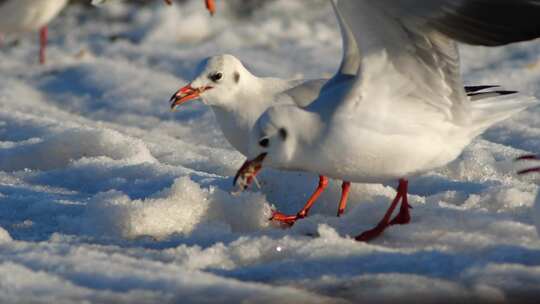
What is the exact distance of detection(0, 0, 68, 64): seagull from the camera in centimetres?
923

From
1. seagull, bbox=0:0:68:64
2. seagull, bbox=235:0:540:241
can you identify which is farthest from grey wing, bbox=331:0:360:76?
seagull, bbox=0:0:68:64

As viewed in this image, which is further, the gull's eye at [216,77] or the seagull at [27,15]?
the seagull at [27,15]

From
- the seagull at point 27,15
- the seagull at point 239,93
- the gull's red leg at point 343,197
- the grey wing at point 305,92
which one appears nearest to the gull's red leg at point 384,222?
the gull's red leg at point 343,197

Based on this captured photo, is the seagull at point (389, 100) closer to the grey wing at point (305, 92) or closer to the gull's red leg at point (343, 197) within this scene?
the gull's red leg at point (343, 197)

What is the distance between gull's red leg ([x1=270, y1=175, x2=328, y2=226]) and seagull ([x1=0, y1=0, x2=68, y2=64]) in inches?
185

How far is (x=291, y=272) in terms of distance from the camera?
400cm

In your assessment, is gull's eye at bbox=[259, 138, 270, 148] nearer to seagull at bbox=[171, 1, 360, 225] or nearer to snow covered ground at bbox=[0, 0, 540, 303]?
snow covered ground at bbox=[0, 0, 540, 303]

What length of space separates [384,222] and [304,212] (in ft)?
2.09

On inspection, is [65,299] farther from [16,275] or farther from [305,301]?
[305,301]

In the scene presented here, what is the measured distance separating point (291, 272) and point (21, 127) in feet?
11.5

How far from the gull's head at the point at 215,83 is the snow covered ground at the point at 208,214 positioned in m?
0.39

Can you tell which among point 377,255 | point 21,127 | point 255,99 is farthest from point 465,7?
point 21,127

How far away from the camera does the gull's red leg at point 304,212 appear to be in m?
4.97

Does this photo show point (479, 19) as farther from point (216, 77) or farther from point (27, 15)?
point (27, 15)
